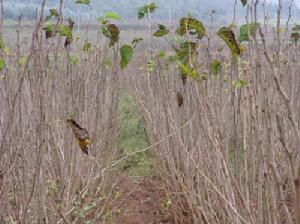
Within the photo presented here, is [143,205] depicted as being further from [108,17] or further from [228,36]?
[228,36]

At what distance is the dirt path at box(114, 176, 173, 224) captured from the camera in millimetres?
4047

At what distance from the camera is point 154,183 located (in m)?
4.96

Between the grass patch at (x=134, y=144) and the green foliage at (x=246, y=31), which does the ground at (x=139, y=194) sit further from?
the green foliage at (x=246, y=31)

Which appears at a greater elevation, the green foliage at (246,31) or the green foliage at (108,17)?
the green foliage at (108,17)

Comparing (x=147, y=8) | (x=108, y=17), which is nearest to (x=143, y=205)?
(x=147, y=8)

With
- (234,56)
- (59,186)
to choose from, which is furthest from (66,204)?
(234,56)

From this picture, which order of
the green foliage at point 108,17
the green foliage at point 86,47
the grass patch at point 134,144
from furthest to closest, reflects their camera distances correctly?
the grass patch at point 134,144 → the green foliage at point 86,47 → the green foliage at point 108,17

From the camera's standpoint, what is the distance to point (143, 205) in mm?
4469

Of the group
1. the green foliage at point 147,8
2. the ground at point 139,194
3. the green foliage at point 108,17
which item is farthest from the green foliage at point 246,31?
the green foliage at point 147,8

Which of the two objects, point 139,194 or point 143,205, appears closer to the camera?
point 143,205

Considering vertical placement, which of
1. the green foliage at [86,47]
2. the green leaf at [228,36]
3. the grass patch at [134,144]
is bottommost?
the grass patch at [134,144]

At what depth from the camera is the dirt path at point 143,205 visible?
4.05m

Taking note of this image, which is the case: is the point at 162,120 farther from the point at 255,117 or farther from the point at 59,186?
the point at 255,117

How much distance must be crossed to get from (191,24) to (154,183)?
321 cm
